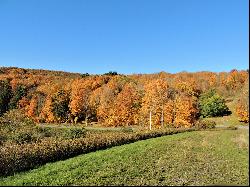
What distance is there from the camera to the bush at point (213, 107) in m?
121

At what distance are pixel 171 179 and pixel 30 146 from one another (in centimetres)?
1303

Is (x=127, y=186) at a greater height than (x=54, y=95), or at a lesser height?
lesser

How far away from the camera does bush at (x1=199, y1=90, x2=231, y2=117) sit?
397ft

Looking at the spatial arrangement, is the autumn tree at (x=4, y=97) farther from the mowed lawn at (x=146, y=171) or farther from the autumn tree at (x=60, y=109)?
the mowed lawn at (x=146, y=171)

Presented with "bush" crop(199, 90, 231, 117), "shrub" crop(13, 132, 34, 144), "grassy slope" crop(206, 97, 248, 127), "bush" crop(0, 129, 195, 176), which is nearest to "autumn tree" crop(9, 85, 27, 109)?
"bush" crop(199, 90, 231, 117)

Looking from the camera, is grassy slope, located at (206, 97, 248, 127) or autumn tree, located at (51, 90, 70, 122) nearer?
grassy slope, located at (206, 97, 248, 127)

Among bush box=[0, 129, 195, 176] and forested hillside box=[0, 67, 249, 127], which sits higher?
forested hillside box=[0, 67, 249, 127]

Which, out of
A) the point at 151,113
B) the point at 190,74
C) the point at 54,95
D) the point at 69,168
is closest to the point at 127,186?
the point at 69,168

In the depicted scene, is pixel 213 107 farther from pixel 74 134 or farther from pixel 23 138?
pixel 23 138

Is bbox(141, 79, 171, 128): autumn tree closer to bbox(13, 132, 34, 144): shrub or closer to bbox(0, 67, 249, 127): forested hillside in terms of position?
bbox(0, 67, 249, 127): forested hillside

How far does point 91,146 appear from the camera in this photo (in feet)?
134

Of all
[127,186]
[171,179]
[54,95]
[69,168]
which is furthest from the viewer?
[54,95]

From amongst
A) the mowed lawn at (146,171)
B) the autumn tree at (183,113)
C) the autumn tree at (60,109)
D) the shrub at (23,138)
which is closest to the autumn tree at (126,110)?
the autumn tree at (183,113)

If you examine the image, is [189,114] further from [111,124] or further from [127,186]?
[127,186]
